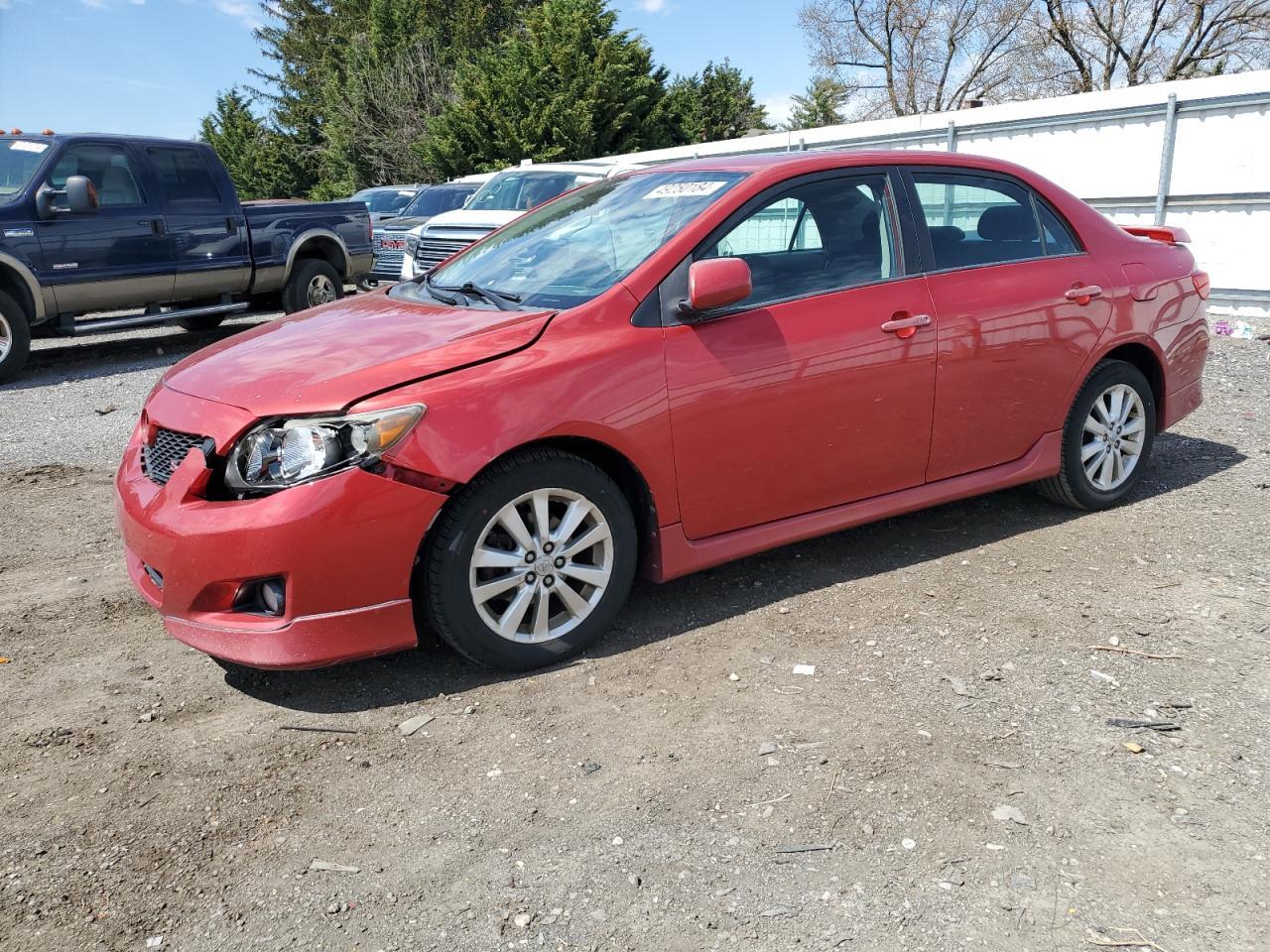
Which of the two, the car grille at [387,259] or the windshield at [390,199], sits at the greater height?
the windshield at [390,199]

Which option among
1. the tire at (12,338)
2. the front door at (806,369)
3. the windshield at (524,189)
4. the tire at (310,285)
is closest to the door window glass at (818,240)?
the front door at (806,369)

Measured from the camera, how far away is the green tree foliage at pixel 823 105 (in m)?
52.2

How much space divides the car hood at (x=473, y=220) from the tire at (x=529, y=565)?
30.0ft

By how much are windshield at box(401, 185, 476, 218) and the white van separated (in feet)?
14.5

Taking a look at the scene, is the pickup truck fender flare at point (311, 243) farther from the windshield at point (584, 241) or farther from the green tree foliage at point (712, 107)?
the green tree foliage at point (712, 107)

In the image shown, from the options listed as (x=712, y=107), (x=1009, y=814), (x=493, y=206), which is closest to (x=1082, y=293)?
(x=1009, y=814)

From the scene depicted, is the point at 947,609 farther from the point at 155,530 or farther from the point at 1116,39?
the point at 1116,39

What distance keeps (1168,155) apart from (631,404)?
9912 mm

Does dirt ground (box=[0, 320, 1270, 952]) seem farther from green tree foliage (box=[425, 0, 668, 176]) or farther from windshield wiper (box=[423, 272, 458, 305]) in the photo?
green tree foliage (box=[425, 0, 668, 176])

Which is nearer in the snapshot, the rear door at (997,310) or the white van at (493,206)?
the rear door at (997,310)

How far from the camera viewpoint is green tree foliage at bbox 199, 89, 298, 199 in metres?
50.9

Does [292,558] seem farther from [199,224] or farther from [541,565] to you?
[199,224]

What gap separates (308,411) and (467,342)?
58cm

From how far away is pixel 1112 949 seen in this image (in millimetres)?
2373
